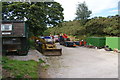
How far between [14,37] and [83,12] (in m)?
37.4

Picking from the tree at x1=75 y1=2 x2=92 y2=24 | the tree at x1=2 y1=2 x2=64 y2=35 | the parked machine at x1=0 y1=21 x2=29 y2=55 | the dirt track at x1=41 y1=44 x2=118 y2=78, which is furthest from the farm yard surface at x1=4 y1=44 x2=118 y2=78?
the tree at x1=75 y1=2 x2=92 y2=24

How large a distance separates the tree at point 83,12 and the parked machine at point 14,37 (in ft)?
118

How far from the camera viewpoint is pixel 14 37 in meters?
12.2

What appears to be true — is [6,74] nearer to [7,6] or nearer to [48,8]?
[7,6]

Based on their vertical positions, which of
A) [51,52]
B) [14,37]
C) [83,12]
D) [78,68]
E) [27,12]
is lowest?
[78,68]

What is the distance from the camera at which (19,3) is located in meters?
15.4

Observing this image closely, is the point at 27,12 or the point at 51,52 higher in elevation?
the point at 27,12

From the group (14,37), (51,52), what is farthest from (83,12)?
(14,37)

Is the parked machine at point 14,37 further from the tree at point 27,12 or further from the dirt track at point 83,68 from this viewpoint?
the tree at point 27,12

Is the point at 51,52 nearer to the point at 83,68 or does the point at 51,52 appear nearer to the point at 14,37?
the point at 14,37

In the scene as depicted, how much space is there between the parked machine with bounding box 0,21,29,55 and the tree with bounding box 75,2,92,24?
36.1m

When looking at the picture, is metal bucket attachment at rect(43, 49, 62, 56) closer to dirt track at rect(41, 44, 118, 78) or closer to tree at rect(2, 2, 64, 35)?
tree at rect(2, 2, 64, 35)

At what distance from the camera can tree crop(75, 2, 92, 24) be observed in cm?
4697

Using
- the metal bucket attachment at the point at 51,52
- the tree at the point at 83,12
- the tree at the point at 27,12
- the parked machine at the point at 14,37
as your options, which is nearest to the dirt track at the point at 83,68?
the parked machine at the point at 14,37
